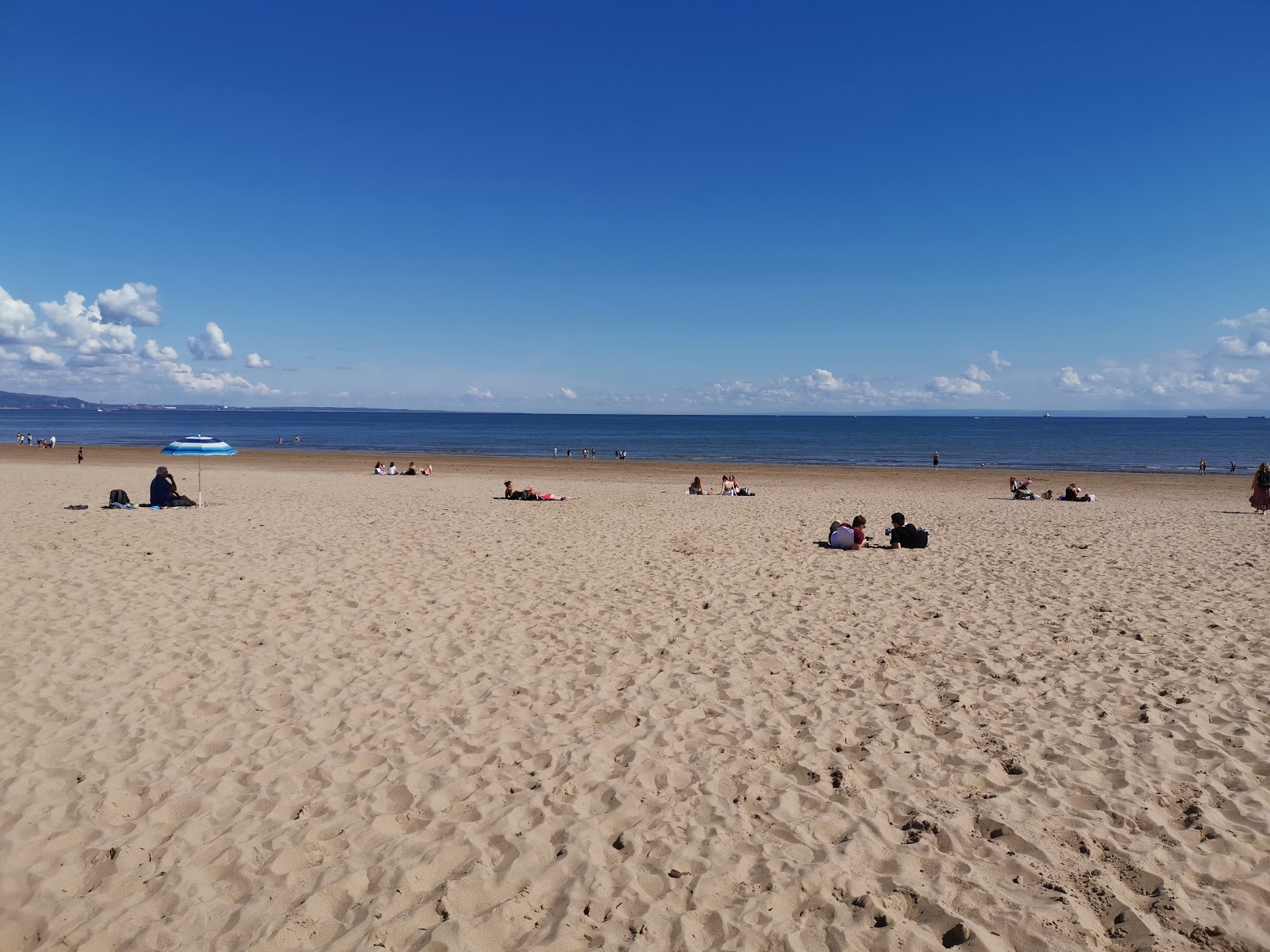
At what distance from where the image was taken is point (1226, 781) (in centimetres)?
477

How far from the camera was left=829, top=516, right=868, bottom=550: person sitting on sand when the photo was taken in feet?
44.1

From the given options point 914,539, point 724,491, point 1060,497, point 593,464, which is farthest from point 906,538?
point 593,464

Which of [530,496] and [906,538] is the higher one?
[906,538]

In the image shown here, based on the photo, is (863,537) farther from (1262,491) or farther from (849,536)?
(1262,491)

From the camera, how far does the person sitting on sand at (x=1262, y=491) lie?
19250mm

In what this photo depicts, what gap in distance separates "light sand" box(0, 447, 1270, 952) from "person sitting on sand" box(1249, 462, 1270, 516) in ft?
39.2

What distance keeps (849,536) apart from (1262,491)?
15.1 metres

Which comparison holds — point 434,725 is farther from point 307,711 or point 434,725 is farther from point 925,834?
point 925,834

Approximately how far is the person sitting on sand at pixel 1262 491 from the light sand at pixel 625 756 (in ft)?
39.2

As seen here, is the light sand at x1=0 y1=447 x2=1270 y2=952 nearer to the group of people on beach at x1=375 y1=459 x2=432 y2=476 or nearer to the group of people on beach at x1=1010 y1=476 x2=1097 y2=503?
the group of people on beach at x1=1010 y1=476 x2=1097 y2=503

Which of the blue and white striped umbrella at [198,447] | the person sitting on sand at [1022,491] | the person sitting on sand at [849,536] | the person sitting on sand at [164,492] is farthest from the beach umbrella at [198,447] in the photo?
the person sitting on sand at [1022,491]

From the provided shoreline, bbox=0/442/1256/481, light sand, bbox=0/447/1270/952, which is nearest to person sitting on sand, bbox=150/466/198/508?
light sand, bbox=0/447/1270/952

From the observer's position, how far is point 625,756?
5.21m

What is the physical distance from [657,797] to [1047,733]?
3.42m
